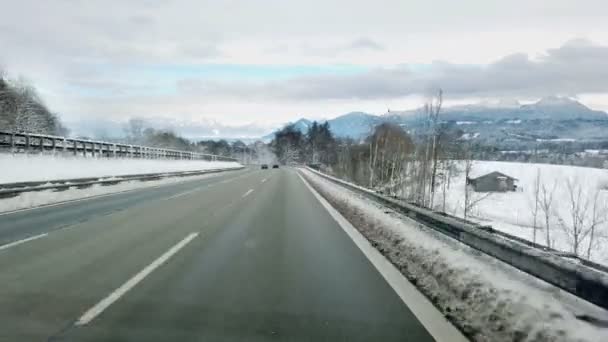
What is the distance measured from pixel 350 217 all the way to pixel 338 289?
8127 millimetres

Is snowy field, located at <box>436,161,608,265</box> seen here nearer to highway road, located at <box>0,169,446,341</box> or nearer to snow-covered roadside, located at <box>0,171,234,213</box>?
highway road, located at <box>0,169,446,341</box>

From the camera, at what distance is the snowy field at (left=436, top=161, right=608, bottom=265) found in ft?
121

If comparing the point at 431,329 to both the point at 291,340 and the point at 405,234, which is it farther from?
the point at 405,234

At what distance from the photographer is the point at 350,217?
47.3 ft

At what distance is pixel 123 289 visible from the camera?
6098 millimetres

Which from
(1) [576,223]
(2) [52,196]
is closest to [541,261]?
(2) [52,196]

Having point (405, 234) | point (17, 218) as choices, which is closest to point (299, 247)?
point (405, 234)

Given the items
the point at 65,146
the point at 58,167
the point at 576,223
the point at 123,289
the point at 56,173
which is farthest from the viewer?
the point at 65,146

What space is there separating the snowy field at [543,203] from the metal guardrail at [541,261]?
1913 centimetres

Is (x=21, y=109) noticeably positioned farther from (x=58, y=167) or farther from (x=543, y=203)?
(x=543, y=203)

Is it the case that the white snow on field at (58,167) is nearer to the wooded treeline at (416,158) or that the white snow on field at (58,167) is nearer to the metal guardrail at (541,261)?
the wooded treeline at (416,158)

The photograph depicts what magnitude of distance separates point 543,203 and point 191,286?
31572mm

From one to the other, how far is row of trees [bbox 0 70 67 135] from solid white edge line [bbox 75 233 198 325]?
53.0 m

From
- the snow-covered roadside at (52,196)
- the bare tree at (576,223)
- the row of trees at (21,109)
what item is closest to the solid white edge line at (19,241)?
the snow-covered roadside at (52,196)
